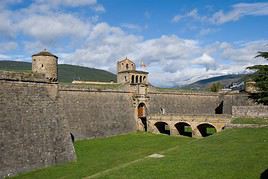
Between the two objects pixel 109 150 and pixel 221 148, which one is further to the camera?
pixel 109 150

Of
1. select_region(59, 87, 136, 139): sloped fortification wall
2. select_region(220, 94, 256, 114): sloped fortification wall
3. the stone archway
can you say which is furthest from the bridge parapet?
select_region(220, 94, 256, 114): sloped fortification wall

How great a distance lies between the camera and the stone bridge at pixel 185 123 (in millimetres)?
34062

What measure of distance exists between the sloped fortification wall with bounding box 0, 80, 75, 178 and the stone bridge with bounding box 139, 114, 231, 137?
16.9 metres

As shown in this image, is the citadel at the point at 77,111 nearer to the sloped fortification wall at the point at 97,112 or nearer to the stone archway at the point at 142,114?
the sloped fortification wall at the point at 97,112

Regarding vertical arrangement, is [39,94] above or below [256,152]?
above

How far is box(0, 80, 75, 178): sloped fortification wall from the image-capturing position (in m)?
17.9

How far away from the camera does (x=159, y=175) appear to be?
1429cm

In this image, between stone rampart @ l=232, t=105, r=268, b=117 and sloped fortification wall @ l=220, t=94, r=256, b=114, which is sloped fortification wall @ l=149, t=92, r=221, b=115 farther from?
stone rampart @ l=232, t=105, r=268, b=117

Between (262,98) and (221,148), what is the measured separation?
17.1 metres

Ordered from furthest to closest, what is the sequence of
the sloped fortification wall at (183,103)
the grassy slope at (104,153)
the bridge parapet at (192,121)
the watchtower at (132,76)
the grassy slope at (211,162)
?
the watchtower at (132,76), the sloped fortification wall at (183,103), the bridge parapet at (192,121), the grassy slope at (104,153), the grassy slope at (211,162)

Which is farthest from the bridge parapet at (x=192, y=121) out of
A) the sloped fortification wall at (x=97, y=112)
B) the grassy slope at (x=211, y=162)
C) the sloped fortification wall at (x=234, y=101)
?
the sloped fortification wall at (x=234, y=101)

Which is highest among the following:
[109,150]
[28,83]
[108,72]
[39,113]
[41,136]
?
[108,72]

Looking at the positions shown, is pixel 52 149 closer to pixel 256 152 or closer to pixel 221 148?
pixel 221 148

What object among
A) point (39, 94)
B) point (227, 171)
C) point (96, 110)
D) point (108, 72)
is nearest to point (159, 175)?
point (227, 171)
